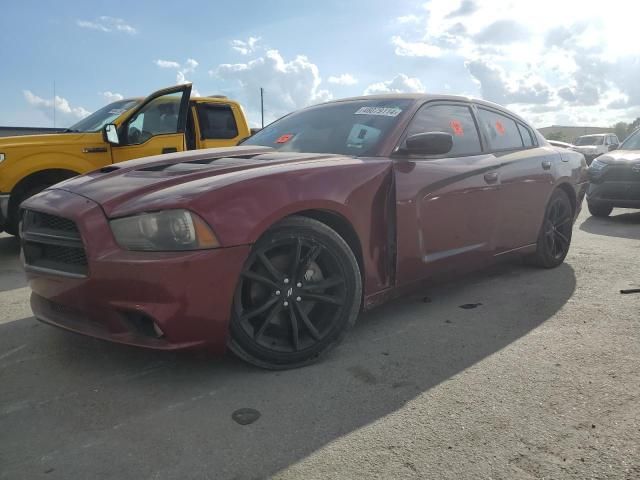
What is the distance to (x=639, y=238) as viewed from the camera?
6.36 m

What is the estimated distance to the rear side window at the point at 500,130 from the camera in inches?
161

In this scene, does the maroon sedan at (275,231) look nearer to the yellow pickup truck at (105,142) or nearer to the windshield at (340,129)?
the windshield at (340,129)

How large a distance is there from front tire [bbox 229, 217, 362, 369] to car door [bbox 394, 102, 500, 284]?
49 cm

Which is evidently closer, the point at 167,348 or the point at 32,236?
the point at 167,348

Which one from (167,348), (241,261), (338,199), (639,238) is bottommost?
(639,238)

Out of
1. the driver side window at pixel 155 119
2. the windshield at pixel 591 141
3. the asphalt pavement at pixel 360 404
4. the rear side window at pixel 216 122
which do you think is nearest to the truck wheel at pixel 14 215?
the driver side window at pixel 155 119

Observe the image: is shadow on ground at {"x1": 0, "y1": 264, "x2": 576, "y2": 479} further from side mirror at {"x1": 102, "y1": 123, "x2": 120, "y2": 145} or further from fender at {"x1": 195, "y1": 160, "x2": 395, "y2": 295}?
side mirror at {"x1": 102, "y1": 123, "x2": 120, "y2": 145}

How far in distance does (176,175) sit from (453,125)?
206 cm

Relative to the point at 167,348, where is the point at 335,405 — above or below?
below

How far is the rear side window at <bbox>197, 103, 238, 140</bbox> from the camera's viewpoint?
23.6 feet

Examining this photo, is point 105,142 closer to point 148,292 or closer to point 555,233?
point 148,292

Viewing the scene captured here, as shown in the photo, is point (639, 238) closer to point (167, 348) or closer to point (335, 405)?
point (335, 405)

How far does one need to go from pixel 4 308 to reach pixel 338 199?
8.34 ft

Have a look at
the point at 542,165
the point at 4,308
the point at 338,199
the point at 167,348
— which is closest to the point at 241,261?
the point at 167,348
